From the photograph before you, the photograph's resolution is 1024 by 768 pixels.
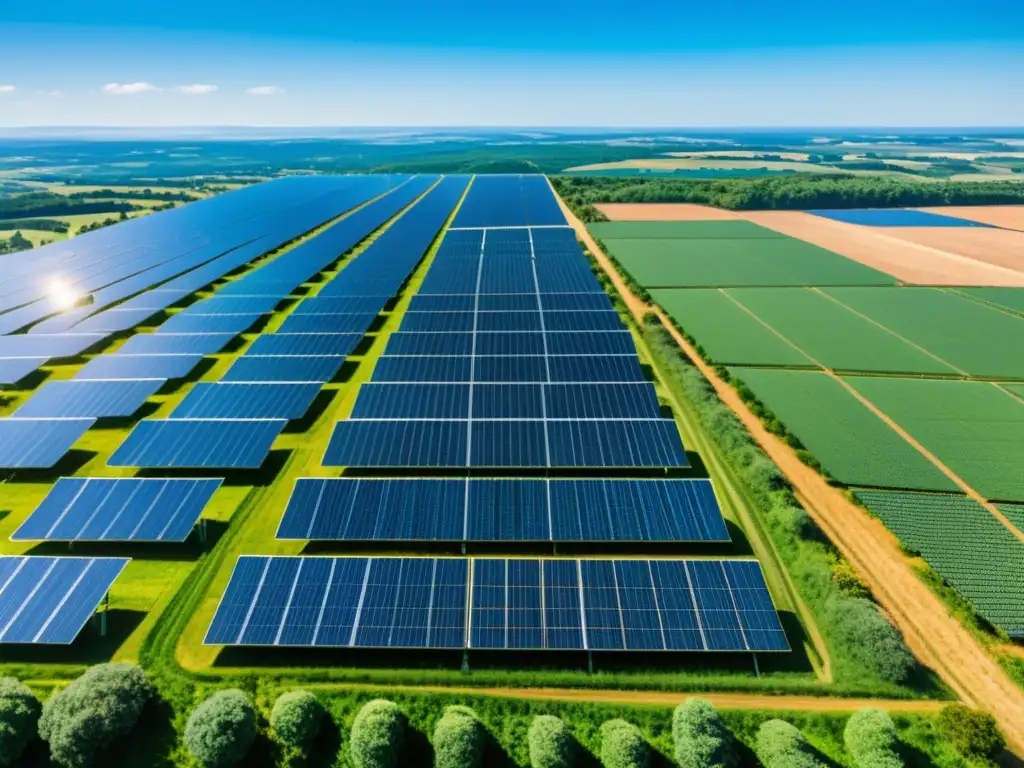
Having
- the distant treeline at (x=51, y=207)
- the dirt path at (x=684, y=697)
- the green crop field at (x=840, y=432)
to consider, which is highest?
the distant treeline at (x=51, y=207)

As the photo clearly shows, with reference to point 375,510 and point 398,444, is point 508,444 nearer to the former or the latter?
point 398,444

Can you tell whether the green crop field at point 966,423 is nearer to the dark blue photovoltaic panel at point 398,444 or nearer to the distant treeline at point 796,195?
the dark blue photovoltaic panel at point 398,444

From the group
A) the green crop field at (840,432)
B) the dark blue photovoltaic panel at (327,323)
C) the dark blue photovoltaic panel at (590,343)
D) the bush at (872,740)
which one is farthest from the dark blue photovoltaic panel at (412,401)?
the bush at (872,740)

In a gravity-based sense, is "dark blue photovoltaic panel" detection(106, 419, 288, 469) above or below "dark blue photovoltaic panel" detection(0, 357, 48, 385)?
below

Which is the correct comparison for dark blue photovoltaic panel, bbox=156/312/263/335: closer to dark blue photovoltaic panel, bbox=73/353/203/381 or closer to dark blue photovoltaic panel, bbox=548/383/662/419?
dark blue photovoltaic panel, bbox=73/353/203/381

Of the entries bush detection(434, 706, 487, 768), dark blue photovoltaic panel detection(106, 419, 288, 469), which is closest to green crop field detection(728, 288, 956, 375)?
bush detection(434, 706, 487, 768)

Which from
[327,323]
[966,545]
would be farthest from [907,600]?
[327,323]
